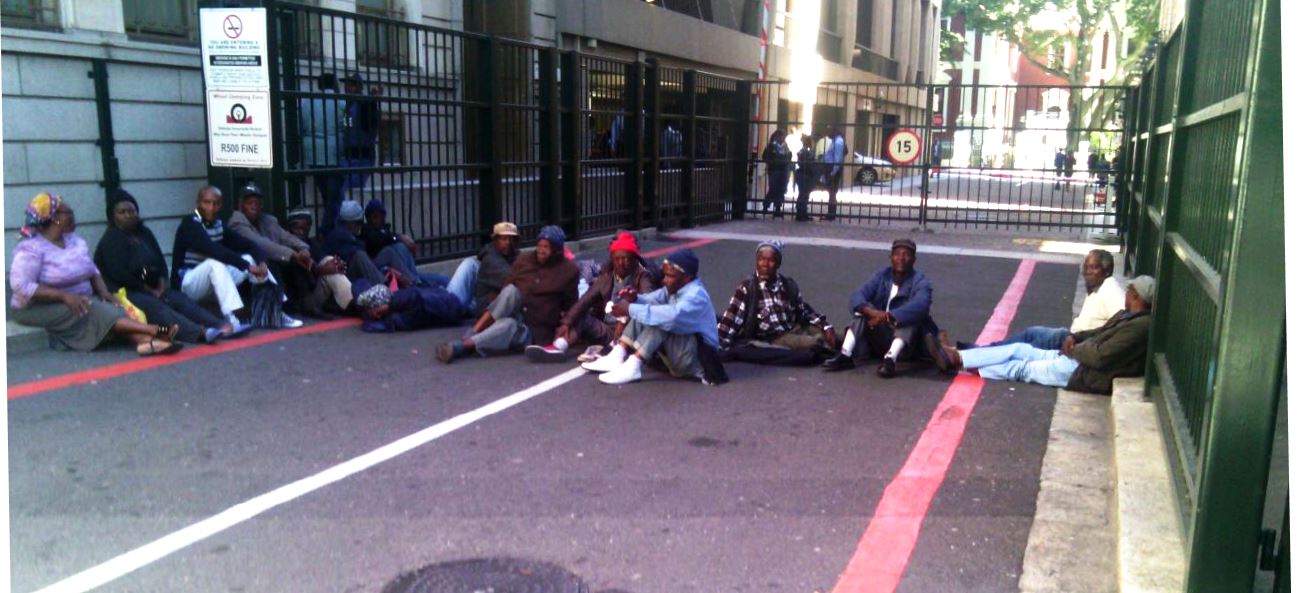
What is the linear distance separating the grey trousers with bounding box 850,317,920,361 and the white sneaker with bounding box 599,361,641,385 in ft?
5.53

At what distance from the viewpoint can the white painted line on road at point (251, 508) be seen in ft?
13.0

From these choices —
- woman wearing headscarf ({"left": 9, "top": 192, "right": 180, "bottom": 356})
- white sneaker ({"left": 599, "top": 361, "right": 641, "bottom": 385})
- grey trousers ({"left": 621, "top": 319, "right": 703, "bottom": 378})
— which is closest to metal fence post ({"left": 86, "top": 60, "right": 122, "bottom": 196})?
woman wearing headscarf ({"left": 9, "top": 192, "right": 180, "bottom": 356})

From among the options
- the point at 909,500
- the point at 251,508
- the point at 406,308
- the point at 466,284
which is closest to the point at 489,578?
the point at 251,508

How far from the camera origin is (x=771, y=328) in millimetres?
7938

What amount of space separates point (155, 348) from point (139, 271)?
726 mm

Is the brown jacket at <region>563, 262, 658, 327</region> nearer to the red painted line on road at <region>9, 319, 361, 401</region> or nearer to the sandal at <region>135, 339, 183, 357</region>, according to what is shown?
the red painted line on road at <region>9, 319, 361, 401</region>

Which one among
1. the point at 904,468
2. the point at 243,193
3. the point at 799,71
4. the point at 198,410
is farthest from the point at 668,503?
the point at 799,71

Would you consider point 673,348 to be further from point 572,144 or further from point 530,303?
point 572,144

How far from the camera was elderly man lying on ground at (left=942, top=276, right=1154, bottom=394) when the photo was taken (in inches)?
258

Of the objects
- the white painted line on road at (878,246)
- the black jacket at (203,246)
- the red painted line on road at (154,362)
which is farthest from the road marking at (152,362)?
the white painted line on road at (878,246)

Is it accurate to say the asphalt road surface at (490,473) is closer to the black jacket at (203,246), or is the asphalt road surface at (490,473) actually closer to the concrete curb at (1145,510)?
the concrete curb at (1145,510)

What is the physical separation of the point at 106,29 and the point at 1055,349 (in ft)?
29.5

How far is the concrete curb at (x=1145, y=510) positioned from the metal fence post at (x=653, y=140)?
10918 mm

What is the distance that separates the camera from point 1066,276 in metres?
13.1
